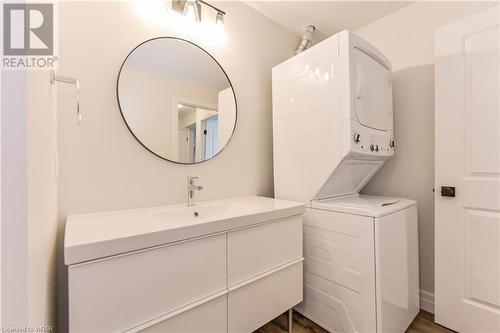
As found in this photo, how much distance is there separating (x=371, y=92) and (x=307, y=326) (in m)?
1.70

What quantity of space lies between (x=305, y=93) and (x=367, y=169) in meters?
0.78

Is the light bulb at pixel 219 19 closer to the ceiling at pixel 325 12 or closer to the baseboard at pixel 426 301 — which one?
the ceiling at pixel 325 12

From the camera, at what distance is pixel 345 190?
1.82 m

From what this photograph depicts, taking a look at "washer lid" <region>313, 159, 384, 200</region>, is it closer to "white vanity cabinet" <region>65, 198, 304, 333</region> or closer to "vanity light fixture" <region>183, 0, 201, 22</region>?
"white vanity cabinet" <region>65, 198, 304, 333</region>

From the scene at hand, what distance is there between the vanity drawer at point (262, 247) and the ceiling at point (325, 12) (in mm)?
1784

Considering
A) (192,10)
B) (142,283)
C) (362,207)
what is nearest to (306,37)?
(192,10)

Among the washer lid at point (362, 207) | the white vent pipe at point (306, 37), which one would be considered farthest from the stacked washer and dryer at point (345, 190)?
the white vent pipe at point (306, 37)

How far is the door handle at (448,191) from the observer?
1.53 metres

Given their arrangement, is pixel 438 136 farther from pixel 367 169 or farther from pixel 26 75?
pixel 26 75

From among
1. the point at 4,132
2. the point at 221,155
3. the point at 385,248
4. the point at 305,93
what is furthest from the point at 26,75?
the point at 385,248

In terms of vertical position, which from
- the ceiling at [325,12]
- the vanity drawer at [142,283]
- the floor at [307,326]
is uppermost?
the ceiling at [325,12]

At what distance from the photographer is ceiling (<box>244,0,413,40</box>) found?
1.93m

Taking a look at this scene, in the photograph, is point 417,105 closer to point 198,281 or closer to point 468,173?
point 468,173

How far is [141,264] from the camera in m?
0.90
